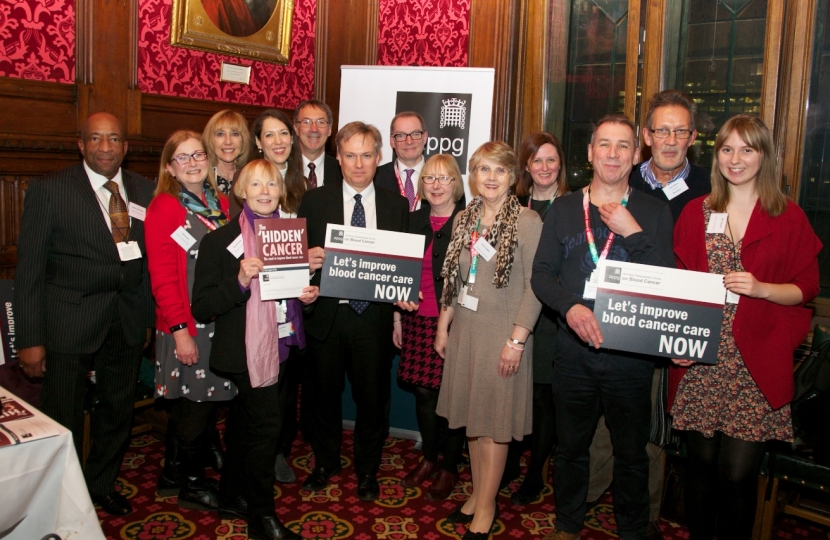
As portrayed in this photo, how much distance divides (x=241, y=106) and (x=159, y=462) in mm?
2491

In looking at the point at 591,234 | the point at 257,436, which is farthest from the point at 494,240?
the point at 257,436

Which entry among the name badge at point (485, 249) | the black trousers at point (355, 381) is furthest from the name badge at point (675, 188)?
the black trousers at point (355, 381)

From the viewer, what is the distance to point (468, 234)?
9.48 ft

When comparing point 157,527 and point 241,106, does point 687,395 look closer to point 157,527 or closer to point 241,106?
point 157,527

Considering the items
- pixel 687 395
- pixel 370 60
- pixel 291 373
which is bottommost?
pixel 291 373

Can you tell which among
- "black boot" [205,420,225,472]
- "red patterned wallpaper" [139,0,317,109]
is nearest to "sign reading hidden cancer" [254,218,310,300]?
"black boot" [205,420,225,472]

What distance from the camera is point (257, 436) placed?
9.29ft

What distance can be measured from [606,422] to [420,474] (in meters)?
1.17

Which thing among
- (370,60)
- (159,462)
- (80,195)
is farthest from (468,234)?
(370,60)

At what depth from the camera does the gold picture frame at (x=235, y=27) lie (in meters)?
4.43

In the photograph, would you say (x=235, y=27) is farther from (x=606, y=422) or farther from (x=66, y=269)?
(x=606, y=422)

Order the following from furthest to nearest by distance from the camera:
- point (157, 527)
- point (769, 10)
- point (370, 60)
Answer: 1. point (370, 60)
2. point (769, 10)
3. point (157, 527)

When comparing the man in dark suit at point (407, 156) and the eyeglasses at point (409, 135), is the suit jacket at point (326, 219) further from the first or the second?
the eyeglasses at point (409, 135)

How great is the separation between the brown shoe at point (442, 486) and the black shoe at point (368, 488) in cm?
26
